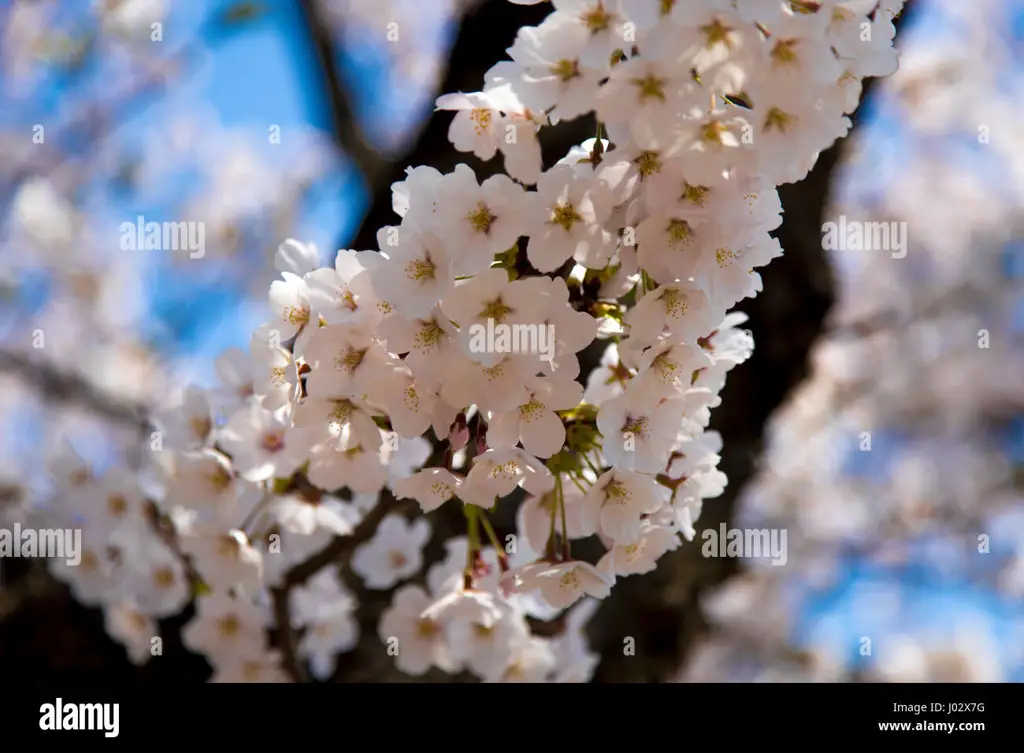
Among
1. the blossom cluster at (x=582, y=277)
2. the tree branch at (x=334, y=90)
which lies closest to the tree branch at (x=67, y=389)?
the tree branch at (x=334, y=90)

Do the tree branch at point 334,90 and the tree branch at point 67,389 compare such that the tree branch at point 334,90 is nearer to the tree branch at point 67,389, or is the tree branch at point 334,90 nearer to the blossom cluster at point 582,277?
the tree branch at point 67,389

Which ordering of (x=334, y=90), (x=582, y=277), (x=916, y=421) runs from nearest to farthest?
(x=582, y=277) → (x=334, y=90) → (x=916, y=421)

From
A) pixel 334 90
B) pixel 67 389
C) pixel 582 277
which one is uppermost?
pixel 334 90

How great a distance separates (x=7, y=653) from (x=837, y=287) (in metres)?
2.30

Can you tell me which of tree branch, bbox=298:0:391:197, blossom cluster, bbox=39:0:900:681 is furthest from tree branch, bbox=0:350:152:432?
blossom cluster, bbox=39:0:900:681

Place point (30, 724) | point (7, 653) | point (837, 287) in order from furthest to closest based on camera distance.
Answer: point (837, 287), point (7, 653), point (30, 724)

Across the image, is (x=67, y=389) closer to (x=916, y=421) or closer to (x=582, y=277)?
Answer: (x=582, y=277)

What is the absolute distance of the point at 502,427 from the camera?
88 centimetres

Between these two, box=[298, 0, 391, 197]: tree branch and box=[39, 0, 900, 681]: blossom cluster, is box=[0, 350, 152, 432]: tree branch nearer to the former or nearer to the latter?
box=[298, 0, 391, 197]: tree branch

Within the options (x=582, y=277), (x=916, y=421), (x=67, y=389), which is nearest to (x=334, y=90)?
(x=67, y=389)

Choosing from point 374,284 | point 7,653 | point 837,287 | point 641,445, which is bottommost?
point 7,653

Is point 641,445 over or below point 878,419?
below

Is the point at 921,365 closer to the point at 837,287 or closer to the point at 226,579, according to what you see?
the point at 837,287

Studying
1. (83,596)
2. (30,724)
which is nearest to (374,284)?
(30,724)
